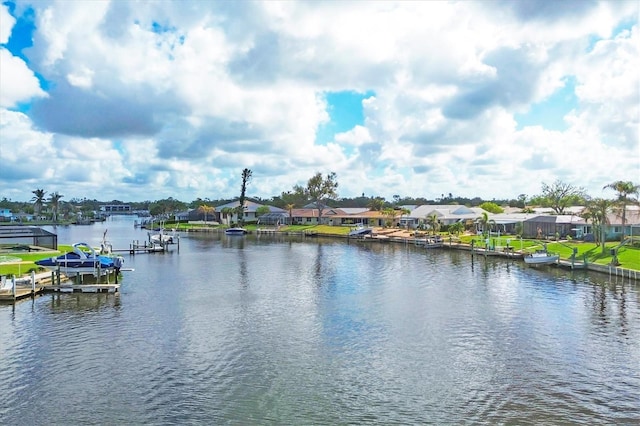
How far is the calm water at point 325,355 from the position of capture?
56.6 feet

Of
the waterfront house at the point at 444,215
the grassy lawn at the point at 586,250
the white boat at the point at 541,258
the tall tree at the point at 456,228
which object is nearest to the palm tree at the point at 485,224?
the grassy lawn at the point at 586,250

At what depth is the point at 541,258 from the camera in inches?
2141

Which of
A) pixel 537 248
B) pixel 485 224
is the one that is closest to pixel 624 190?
pixel 537 248

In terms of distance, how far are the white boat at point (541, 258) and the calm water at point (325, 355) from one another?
12.0 meters

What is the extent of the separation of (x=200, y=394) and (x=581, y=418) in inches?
540

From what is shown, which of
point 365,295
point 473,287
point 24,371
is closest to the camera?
point 24,371

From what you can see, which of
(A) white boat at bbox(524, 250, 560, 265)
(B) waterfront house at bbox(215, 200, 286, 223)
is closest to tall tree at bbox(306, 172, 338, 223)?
(B) waterfront house at bbox(215, 200, 286, 223)

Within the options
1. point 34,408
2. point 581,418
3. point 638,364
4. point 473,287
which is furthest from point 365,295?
point 34,408

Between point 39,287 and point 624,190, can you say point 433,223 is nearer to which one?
point 624,190

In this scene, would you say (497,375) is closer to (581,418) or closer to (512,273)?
(581,418)

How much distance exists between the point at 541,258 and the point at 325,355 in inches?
1579

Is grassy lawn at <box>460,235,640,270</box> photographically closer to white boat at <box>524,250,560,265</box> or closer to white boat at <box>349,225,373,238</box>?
white boat at <box>524,250,560,265</box>

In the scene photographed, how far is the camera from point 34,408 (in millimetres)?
17109

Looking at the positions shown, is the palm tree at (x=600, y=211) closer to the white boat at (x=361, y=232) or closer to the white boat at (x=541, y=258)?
the white boat at (x=541, y=258)
